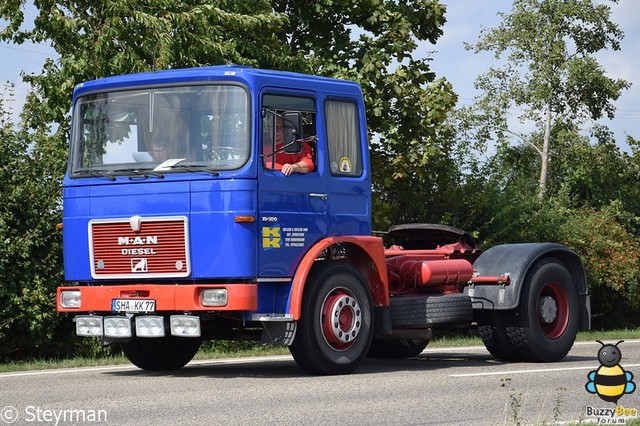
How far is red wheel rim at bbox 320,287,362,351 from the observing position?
13203 millimetres

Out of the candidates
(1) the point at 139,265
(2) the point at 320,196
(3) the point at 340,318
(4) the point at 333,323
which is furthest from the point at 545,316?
(1) the point at 139,265

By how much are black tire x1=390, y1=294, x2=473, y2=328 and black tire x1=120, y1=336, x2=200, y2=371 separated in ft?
7.21

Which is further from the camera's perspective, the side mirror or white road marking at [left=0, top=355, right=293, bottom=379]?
white road marking at [left=0, top=355, right=293, bottom=379]

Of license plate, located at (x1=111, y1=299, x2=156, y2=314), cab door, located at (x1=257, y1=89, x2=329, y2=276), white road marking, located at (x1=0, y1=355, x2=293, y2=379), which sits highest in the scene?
cab door, located at (x1=257, y1=89, x2=329, y2=276)

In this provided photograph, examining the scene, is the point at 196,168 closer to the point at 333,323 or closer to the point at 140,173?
the point at 140,173

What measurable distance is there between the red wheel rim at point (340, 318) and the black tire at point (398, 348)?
10.2ft

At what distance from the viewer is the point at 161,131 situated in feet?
43.1

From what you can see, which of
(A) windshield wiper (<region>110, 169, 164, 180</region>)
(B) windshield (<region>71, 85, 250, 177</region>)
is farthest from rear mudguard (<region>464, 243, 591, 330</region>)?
(A) windshield wiper (<region>110, 169, 164, 180</region>)

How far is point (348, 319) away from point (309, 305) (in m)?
0.65

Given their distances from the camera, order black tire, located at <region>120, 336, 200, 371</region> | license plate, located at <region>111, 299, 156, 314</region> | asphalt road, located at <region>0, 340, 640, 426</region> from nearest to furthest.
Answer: asphalt road, located at <region>0, 340, 640, 426</region> → license plate, located at <region>111, 299, 156, 314</region> → black tire, located at <region>120, 336, 200, 371</region>

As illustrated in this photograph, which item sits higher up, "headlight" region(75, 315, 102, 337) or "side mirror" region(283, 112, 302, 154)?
"side mirror" region(283, 112, 302, 154)

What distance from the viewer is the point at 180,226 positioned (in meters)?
12.8

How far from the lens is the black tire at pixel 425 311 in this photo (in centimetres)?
1447

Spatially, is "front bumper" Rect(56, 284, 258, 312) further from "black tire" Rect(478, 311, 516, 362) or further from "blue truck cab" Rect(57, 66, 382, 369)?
"black tire" Rect(478, 311, 516, 362)
